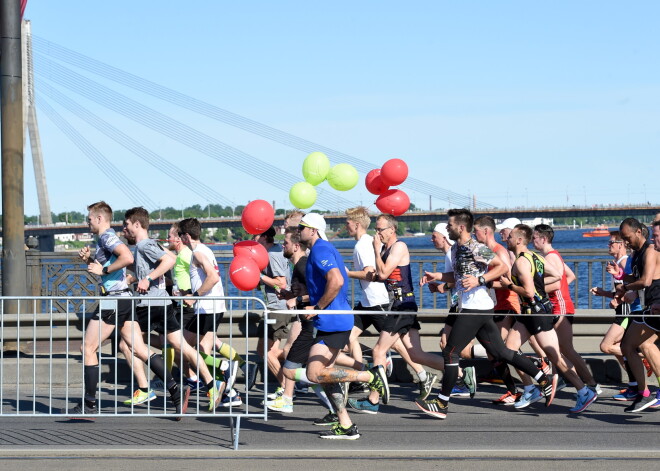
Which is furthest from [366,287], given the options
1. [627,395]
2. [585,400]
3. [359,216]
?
[627,395]

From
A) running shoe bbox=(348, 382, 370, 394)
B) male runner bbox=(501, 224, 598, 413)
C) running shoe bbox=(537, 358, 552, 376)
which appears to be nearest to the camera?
male runner bbox=(501, 224, 598, 413)

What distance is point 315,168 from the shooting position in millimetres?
12992

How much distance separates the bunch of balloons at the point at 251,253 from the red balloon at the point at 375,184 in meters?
1.96

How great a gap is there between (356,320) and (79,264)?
5240 millimetres

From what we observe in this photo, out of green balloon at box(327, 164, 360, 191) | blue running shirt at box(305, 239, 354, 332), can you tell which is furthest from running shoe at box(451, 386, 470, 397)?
green balloon at box(327, 164, 360, 191)

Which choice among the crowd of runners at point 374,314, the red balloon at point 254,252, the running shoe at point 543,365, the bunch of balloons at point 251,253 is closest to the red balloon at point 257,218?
the bunch of balloons at point 251,253

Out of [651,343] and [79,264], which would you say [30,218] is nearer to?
[79,264]

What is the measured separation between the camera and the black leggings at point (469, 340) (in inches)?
328

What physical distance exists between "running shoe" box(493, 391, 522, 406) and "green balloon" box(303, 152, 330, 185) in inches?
187

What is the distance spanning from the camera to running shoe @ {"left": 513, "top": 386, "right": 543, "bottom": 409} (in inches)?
345

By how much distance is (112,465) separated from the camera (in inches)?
243

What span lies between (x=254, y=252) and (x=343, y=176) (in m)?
3.46

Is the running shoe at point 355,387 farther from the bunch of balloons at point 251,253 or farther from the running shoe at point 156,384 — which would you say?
the running shoe at point 156,384

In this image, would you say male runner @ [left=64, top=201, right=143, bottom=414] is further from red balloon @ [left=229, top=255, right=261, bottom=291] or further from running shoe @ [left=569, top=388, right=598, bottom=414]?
running shoe @ [left=569, top=388, right=598, bottom=414]
